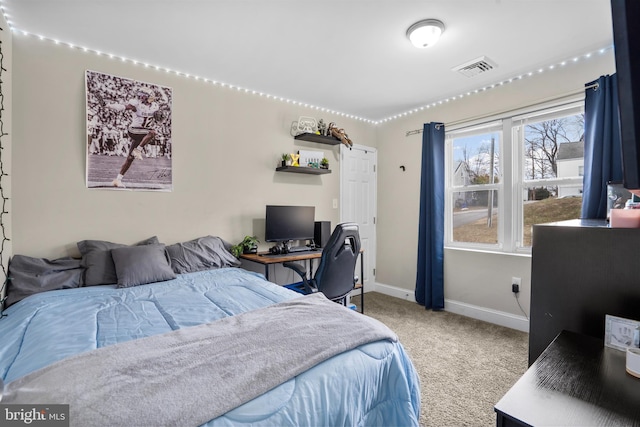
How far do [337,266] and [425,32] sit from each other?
1899mm

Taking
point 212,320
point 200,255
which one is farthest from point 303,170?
point 212,320

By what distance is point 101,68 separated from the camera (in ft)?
8.25

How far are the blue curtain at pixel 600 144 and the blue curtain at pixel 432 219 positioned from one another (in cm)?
133

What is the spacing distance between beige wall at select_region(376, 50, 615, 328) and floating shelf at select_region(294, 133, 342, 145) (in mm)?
908

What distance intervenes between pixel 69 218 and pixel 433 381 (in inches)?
120

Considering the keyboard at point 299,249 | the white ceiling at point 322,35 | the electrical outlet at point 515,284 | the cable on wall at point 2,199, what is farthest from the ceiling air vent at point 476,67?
the cable on wall at point 2,199

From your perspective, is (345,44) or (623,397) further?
(345,44)

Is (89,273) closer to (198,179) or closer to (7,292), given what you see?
(7,292)

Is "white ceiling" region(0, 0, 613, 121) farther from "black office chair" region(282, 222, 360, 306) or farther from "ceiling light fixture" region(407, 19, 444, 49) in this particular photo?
"black office chair" region(282, 222, 360, 306)

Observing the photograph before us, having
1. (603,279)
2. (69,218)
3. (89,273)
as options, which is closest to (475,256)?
(603,279)

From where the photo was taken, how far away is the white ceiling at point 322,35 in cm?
196

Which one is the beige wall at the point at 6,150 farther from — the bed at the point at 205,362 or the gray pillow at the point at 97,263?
the bed at the point at 205,362

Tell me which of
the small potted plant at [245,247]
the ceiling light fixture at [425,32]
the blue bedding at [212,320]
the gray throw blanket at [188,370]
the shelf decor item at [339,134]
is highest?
the ceiling light fixture at [425,32]

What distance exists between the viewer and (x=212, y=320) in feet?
4.80
